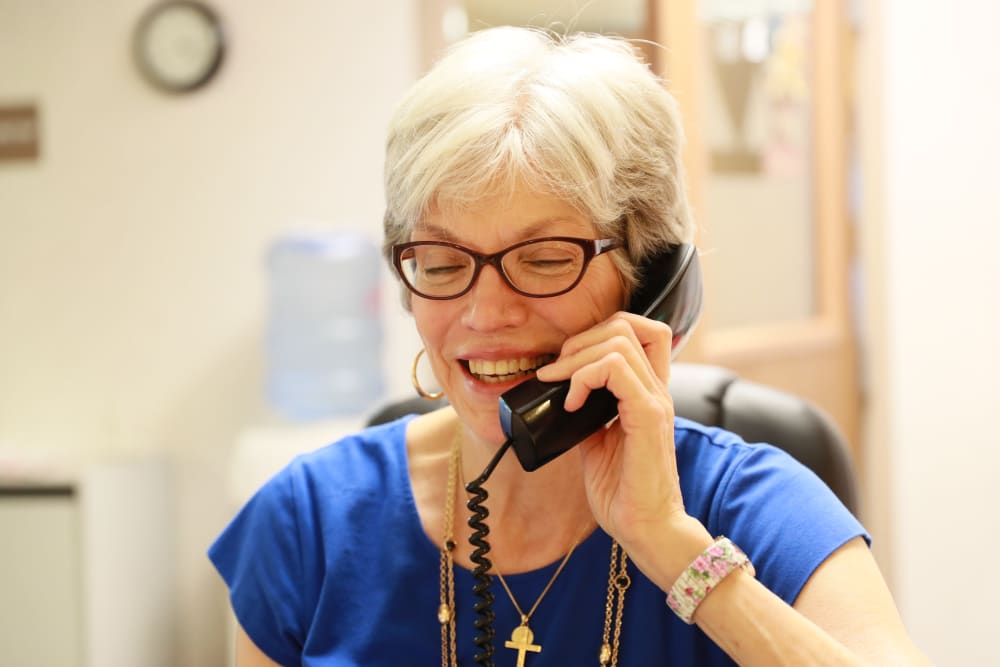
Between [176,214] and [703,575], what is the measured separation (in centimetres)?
232

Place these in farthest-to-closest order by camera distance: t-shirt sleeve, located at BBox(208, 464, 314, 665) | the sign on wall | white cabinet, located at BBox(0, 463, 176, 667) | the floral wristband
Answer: the sign on wall
white cabinet, located at BBox(0, 463, 176, 667)
t-shirt sleeve, located at BBox(208, 464, 314, 665)
the floral wristband

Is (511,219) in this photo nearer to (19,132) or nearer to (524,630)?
(524,630)

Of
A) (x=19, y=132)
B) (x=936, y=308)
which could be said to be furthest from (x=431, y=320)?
(x=19, y=132)

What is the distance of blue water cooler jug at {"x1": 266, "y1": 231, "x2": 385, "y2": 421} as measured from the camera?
2.80 metres

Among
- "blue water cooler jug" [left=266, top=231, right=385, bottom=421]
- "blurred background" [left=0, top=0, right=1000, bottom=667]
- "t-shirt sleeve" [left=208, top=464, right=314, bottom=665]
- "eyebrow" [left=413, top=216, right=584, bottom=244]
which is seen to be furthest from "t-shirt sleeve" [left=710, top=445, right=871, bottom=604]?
"blue water cooler jug" [left=266, top=231, right=385, bottom=421]

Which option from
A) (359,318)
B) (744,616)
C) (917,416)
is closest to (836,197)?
(917,416)

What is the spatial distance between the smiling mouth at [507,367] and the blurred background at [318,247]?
1567mm

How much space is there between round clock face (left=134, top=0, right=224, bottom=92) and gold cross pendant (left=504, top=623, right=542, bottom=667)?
2.19 m

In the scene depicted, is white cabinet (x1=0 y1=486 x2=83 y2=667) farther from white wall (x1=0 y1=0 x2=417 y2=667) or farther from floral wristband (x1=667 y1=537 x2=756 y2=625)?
floral wristband (x1=667 y1=537 x2=756 y2=625)

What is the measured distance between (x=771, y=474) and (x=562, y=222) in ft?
1.15

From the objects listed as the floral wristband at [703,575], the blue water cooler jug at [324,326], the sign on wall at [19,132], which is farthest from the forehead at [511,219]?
the sign on wall at [19,132]

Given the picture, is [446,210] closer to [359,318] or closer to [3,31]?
[359,318]

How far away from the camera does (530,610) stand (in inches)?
43.0

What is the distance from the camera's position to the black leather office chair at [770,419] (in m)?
1.28
